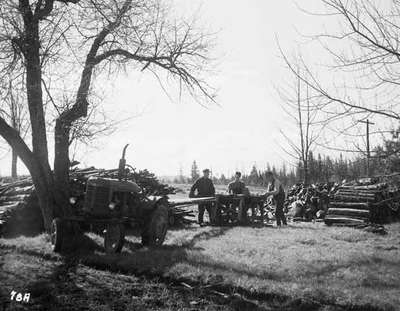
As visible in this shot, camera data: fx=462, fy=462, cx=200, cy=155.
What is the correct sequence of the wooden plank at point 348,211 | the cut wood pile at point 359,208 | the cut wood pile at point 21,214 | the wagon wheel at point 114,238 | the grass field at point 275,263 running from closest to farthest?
the grass field at point 275,263, the wagon wheel at point 114,238, the cut wood pile at point 21,214, the cut wood pile at point 359,208, the wooden plank at point 348,211

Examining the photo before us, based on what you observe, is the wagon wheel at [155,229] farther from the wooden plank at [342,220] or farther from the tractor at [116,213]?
the wooden plank at [342,220]

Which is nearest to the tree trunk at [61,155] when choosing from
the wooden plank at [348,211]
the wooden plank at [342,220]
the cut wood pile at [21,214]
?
the cut wood pile at [21,214]

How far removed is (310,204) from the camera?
18750 mm

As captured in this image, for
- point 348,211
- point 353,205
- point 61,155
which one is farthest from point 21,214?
point 353,205

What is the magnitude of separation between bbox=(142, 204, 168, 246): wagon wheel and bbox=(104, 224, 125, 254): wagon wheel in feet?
2.89

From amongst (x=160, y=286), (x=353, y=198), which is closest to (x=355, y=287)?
(x=160, y=286)

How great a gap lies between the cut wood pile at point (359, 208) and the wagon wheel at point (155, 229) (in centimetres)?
704

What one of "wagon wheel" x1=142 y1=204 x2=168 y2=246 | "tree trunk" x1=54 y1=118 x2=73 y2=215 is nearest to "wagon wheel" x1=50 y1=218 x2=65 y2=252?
"wagon wheel" x1=142 y1=204 x2=168 y2=246

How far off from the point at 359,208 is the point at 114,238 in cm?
939

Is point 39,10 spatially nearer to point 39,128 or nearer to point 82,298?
point 39,128

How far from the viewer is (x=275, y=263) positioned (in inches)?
313

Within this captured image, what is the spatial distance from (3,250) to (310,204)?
12.5 meters

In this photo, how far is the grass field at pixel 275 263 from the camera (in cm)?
603

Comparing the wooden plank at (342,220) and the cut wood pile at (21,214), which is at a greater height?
the cut wood pile at (21,214)
